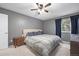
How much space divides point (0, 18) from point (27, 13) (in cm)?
83

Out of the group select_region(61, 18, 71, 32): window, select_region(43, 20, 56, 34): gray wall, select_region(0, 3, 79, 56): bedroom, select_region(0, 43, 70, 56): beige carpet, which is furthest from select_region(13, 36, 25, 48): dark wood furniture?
select_region(61, 18, 71, 32): window

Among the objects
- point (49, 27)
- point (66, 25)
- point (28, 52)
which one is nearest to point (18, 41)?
point (28, 52)

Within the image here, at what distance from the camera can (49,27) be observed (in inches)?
63.8

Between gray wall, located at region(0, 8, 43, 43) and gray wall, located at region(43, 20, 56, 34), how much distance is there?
0.11 meters

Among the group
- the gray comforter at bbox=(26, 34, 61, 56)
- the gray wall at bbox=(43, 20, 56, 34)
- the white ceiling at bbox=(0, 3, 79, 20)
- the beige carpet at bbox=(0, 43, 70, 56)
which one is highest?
the white ceiling at bbox=(0, 3, 79, 20)

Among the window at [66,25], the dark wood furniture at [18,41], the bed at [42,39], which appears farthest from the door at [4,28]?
the window at [66,25]

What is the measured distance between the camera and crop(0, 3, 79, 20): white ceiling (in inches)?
52.1

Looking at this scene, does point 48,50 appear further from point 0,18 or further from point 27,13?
point 0,18

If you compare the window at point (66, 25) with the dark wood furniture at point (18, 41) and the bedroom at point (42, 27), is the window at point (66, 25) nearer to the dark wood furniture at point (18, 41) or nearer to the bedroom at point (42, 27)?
the bedroom at point (42, 27)

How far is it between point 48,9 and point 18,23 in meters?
0.72

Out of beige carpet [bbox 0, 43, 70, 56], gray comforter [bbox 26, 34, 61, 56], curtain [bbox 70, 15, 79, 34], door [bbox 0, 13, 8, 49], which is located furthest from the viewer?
door [bbox 0, 13, 8, 49]

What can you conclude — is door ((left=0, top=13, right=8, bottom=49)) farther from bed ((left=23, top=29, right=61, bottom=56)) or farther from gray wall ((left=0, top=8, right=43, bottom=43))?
bed ((left=23, top=29, right=61, bottom=56))

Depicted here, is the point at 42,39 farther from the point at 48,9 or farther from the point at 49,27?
the point at 48,9

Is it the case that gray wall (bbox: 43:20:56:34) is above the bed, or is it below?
above
